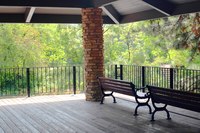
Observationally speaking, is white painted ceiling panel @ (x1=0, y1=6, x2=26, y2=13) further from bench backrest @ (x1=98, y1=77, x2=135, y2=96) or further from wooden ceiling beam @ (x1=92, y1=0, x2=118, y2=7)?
bench backrest @ (x1=98, y1=77, x2=135, y2=96)

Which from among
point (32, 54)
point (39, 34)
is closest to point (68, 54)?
point (39, 34)

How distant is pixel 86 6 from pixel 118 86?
2748mm

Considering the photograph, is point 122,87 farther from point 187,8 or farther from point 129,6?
point 129,6

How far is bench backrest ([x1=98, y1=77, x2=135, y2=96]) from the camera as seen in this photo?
840cm

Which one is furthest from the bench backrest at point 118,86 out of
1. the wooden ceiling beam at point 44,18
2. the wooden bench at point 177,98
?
the wooden ceiling beam at point 44,18

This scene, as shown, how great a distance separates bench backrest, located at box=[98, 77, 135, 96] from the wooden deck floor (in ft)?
1.69

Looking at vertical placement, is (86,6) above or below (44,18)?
above

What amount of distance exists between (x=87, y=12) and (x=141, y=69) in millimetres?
3451

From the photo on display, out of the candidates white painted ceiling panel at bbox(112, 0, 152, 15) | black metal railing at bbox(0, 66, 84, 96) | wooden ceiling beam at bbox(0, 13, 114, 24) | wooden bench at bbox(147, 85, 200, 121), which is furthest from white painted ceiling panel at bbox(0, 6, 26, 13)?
wooden bench at bbox(147, 85, 200, 121)

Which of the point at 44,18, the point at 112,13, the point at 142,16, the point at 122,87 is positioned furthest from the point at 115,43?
the point at 122,87

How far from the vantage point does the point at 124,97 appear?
11.0 m

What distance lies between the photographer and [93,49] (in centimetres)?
1038

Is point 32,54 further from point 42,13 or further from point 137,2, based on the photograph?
point 137,2

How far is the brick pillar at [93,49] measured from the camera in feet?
33.9
